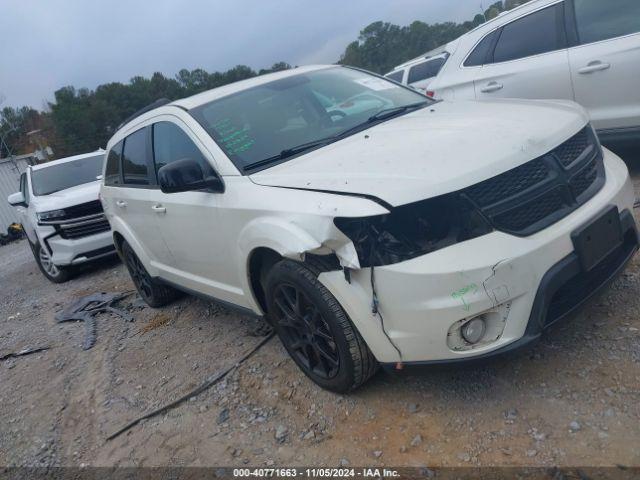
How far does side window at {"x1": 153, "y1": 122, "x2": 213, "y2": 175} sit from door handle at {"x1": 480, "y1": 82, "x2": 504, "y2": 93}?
11.0ft

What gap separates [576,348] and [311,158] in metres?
1.73

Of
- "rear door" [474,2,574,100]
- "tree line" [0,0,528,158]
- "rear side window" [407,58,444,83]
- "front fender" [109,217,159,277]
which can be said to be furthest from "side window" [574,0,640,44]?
"tree line" [0,0,528,158]

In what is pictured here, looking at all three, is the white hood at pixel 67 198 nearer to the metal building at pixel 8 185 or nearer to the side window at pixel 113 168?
the side window at pixel 113 168

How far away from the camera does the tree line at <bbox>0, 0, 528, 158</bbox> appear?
120 ft

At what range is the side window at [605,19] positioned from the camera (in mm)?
4551

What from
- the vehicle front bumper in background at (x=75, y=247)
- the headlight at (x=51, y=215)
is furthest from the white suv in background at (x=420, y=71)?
the headlight at (x=51, y=215)

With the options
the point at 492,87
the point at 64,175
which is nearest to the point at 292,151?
the point at 492,87

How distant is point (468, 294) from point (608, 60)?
3566 mm

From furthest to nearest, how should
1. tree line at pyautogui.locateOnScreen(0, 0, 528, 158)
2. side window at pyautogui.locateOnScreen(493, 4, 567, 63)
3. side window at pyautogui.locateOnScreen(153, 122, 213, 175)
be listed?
tree line at pyautogui.locateOnScreen(0, 0, 528, 158) < side window at pyautogui.locateOnScreen(493, 4, 567, 63) < side window at pyautogui.locateOnScreen(153, 122, 213, 175)

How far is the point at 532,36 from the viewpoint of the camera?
17.0 ft

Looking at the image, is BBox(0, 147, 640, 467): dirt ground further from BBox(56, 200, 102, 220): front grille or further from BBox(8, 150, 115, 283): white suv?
BBox(56, 200, 102, 220): front grille

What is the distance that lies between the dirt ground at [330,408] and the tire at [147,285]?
0.71m

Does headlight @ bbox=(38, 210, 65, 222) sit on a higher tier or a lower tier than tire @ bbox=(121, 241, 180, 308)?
higher

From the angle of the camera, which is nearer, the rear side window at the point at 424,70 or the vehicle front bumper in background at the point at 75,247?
the vehicle front bumper in background at the point at 75,247
